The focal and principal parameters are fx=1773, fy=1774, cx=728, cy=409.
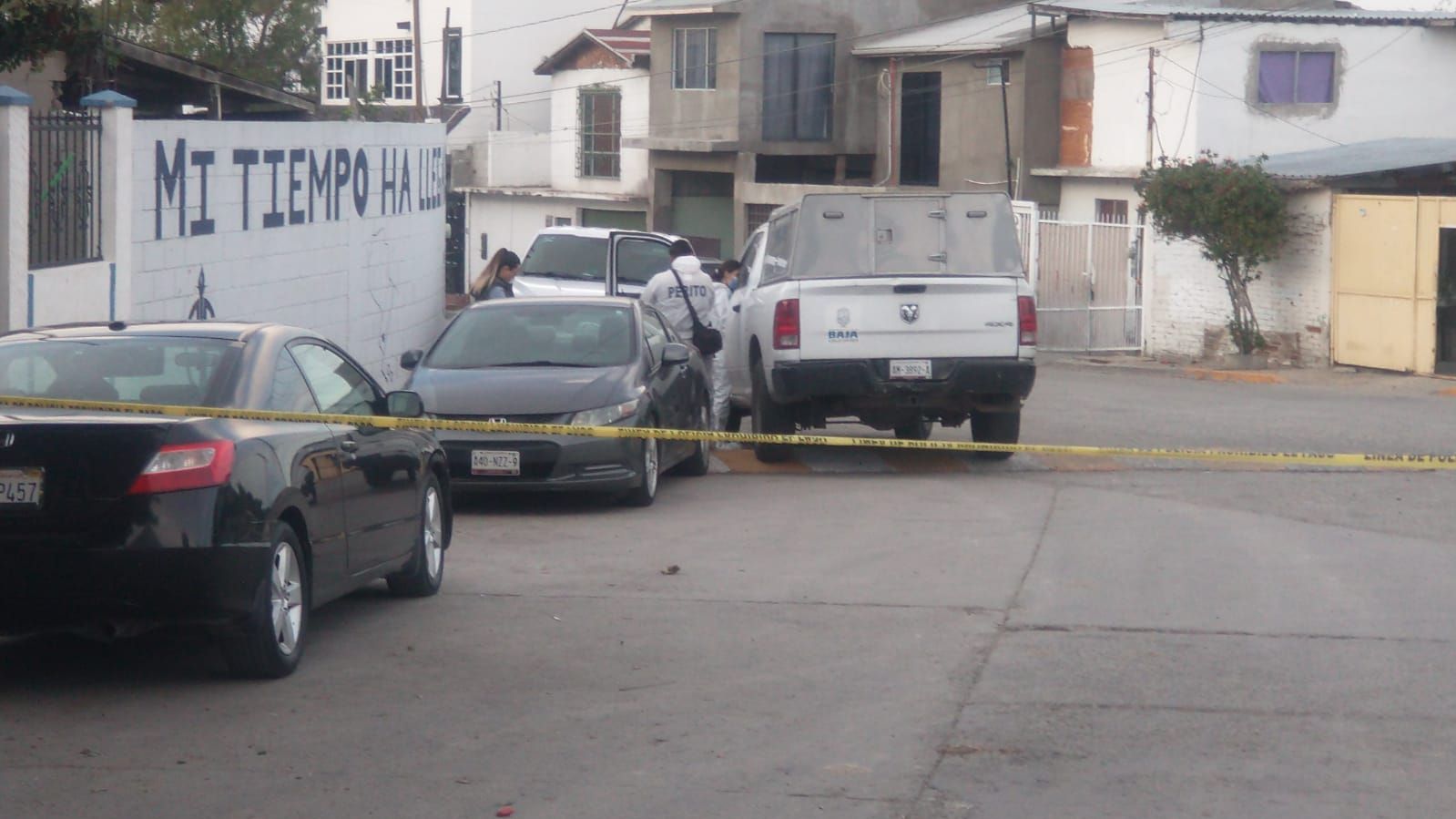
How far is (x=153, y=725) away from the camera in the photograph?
6406mm

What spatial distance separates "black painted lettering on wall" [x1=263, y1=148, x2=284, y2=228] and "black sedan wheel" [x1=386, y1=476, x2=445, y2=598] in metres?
6.39

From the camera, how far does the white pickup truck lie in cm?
1348

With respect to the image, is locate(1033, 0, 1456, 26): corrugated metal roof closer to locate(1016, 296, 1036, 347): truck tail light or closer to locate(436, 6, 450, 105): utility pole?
locate(1016, 296, 1036, 347): truck tail light

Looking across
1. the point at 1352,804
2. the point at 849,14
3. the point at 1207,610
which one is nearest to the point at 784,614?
the point at 1207,610

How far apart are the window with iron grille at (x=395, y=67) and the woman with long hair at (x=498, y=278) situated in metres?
41.5

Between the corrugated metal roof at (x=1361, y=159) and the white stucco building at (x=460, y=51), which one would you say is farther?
the white stucco building at (x=460, y=51)

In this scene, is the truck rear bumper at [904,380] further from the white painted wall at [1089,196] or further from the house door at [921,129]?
the house door at [921,129]

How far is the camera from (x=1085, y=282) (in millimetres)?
30906

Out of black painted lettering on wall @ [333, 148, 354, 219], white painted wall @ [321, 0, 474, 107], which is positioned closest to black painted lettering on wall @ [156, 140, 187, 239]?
black painted lettering on wall @ [333, 148, 354, 219]

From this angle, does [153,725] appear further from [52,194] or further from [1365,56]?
[1365,56]

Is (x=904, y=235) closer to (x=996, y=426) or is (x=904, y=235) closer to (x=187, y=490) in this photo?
(x=996, y=426)

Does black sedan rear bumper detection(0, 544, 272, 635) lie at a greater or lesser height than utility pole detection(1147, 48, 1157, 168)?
lesser

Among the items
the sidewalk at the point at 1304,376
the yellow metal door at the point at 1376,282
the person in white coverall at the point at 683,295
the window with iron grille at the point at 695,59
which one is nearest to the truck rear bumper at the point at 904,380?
the person in white coverall at the point at 683,295

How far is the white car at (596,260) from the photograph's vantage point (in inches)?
868
